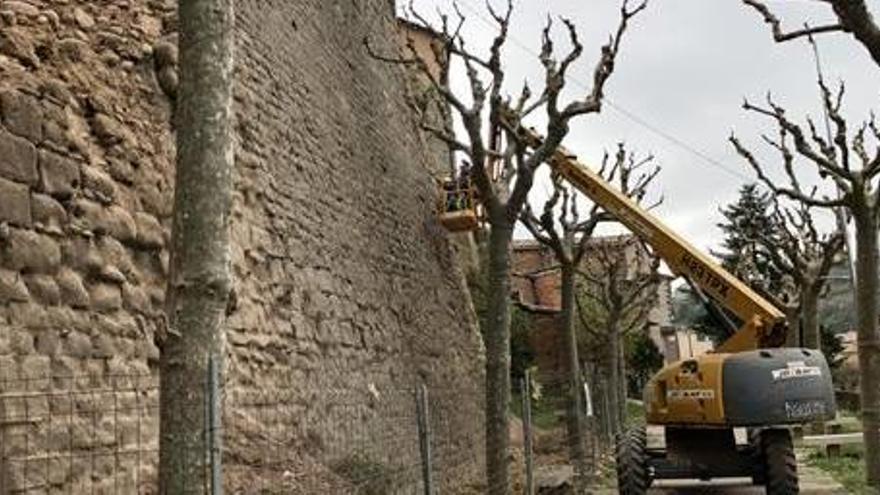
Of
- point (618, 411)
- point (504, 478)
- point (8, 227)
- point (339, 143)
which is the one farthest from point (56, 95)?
point (618, 411)

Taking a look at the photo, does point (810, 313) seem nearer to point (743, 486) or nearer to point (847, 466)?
point (847, 466)

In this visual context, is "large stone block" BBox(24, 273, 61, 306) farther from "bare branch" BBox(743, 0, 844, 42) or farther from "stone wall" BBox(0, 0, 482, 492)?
"bare branch" BBox(743, 0, 844, 42)

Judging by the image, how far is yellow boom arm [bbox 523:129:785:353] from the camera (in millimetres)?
14211

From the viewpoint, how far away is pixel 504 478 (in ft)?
35.9

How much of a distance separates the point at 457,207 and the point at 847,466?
8604 mm

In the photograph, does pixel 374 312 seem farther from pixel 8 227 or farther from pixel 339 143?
pixel 8 227

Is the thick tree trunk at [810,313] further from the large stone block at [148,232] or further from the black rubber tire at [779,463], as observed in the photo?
the large stone block at [148,232]

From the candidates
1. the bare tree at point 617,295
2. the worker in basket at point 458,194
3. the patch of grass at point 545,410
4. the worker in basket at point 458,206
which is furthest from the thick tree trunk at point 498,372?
the patch of grass at point 545,410

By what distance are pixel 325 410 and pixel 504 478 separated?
6.98ft

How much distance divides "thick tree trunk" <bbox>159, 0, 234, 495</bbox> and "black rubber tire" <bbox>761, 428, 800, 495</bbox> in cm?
958

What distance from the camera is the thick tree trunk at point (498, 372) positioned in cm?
1100

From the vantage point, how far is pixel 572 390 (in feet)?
57.3

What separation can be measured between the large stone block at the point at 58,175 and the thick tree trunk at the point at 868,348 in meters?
9.42

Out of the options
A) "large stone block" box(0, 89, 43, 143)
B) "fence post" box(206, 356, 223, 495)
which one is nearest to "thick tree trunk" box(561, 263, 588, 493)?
"large stone block" box(0, 89, 43, 143)
